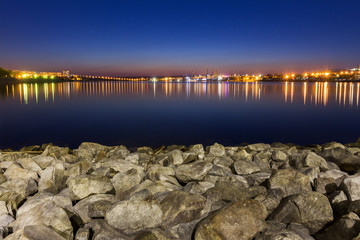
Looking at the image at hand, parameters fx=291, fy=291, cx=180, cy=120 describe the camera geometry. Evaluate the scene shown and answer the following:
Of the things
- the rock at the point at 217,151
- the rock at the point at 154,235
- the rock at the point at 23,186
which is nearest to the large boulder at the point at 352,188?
the rock at the point at 154,235

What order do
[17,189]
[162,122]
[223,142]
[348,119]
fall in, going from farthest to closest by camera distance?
[348,119] → [162,122] → [223,142] → [17,189]

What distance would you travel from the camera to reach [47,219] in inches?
130

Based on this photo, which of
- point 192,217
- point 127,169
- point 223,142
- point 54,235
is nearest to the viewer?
point 54,235

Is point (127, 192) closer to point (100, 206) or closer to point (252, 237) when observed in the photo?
point (100, 206)

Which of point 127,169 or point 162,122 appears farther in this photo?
point 162,122

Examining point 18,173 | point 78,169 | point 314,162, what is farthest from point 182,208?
point 18,173

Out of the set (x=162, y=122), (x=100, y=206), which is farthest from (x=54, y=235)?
(x=162, y=122)

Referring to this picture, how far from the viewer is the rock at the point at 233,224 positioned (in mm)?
3045

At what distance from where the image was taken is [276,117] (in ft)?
67.3

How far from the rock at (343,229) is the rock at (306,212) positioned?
7.0 inches

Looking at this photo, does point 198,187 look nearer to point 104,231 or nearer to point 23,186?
point 104,231

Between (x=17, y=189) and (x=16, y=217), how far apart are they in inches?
38.8

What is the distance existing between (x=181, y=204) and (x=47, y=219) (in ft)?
5.09

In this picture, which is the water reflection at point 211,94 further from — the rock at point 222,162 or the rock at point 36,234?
the rock at point 36,234
